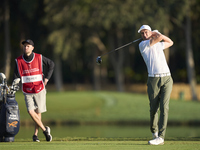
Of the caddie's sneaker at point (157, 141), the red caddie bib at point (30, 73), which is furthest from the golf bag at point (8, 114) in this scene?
the caddie's sneaker at point (157, 141)

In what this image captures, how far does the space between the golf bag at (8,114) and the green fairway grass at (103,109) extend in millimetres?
10956

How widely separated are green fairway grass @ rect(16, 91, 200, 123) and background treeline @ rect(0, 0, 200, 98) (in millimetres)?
8033

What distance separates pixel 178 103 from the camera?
2341 cm

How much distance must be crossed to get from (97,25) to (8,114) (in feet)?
78.9

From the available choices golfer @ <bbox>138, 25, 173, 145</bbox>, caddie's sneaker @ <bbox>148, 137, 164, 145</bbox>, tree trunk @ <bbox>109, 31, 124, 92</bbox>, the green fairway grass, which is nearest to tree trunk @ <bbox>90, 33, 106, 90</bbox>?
tree trunk @ <bbox>109, 31, 124, 92</bbox>

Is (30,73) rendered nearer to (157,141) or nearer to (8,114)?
(8,114)

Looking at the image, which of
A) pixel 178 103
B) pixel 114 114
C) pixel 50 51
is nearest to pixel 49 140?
pixel 114 114

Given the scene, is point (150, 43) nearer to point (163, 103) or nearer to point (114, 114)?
point (163, 103)

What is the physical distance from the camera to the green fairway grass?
19906 millimetres

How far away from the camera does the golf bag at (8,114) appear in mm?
8539

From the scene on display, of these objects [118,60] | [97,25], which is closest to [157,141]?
[97,25]

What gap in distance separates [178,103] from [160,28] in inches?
335

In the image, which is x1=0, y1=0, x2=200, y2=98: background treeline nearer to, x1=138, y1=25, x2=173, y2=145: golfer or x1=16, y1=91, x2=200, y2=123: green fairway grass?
x1=16, y1=91, x2=200, y2=123: green fairway grass

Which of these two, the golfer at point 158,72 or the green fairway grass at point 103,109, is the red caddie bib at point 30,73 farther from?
the green fairway grass at point 103,109
